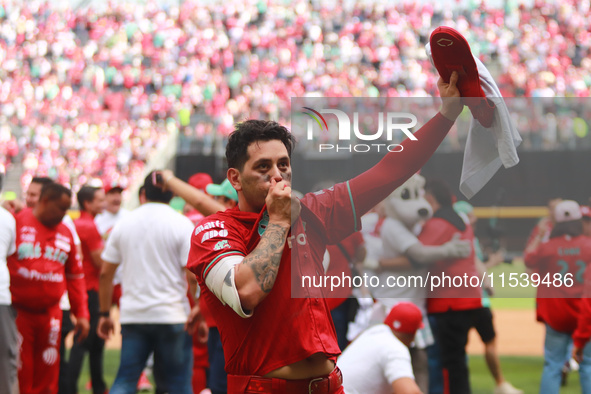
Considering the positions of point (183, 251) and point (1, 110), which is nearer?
point (183, 251)

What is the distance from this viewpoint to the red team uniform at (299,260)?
8.93ft

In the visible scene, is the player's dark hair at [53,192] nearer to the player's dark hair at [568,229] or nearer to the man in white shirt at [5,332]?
the man in white shirt at [5,332]

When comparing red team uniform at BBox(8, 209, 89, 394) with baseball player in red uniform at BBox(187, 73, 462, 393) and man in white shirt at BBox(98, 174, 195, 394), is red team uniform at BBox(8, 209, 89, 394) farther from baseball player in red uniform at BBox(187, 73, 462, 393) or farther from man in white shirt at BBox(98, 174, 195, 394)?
baseball player in red uniform at BBox(187, 73, 462, 393)

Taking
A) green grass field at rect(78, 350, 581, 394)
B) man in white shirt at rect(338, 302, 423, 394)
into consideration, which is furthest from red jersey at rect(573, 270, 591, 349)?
green grass field at rect(78, 350, 581, 394)

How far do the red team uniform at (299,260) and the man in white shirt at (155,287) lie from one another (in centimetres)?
310

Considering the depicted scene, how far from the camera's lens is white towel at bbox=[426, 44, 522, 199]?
266cm

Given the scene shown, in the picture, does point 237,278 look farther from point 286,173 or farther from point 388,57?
point 388,57

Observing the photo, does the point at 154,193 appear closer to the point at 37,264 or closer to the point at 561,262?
the point at 37,264

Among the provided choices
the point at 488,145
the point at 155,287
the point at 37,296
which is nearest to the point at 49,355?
the point at 37,296

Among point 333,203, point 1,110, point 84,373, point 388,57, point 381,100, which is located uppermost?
point 388,57

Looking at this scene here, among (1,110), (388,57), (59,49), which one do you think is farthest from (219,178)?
(59,49)

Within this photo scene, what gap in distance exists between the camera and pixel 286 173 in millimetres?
2873

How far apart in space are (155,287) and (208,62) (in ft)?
84.8

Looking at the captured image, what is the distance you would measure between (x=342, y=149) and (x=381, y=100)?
27cm
